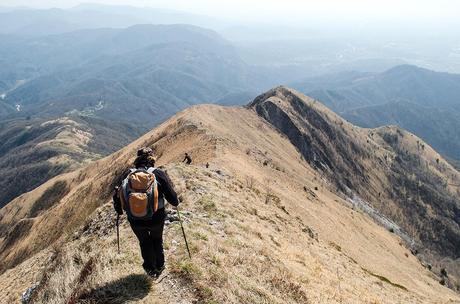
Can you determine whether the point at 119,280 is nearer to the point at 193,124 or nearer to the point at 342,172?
the point at 193,124

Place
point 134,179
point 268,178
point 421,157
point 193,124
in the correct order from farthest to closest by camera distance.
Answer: point 421,157, point 193,124, point 268,178, point 134,179

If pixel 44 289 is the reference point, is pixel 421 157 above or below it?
below

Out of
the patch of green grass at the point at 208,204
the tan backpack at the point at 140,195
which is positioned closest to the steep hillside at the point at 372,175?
the patch of green grass at the point at 208,204

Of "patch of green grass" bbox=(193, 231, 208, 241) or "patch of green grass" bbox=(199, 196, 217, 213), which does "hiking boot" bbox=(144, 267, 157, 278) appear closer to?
"patch of green grass" bbox=(193, 231, 208, 241)

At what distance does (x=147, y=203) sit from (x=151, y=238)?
1463 millimetres

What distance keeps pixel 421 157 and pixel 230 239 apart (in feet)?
570

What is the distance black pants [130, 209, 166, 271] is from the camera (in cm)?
1202

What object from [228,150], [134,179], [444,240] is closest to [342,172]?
[444,240]

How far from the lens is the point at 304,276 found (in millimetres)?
17438

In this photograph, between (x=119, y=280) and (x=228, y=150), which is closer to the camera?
(x=119, y=280)

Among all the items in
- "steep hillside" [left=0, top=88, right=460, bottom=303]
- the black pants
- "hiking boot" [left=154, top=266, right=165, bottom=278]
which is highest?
the black pants

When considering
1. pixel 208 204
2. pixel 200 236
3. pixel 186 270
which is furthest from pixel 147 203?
pixel 208 204

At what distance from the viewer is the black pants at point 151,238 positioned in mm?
12023

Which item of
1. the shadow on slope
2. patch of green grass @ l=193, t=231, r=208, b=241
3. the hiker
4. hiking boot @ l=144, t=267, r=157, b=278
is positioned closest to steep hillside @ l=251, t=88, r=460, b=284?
patch of green grass @ l=193, t=231, r=208, b=241
